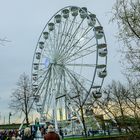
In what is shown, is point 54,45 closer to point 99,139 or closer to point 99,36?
point 99,36

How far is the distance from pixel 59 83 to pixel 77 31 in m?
5.46

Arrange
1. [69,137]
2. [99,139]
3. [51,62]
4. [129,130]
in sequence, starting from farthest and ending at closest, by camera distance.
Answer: [69,137], [51,62], [99,139], [129,130]

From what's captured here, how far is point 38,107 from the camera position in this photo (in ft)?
145

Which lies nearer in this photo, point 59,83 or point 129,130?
point 129,130

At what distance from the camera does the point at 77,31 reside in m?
41.1

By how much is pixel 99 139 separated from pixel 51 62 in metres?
8.54

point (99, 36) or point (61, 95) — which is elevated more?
point (99, 36)

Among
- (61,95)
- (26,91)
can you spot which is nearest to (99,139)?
(61,95)

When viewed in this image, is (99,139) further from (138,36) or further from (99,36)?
(138,36)

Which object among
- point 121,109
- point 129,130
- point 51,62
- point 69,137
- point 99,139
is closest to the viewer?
point 129,130

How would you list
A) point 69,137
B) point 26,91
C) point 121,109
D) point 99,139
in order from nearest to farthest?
point 121,109, point 99,139, point 69,137, point 26,91

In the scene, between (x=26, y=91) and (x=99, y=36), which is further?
(x=26, y=91)

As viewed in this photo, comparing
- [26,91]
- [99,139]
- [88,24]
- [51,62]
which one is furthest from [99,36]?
[26,91]

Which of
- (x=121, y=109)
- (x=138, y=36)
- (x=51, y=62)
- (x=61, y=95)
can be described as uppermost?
(x=51, y=62)
